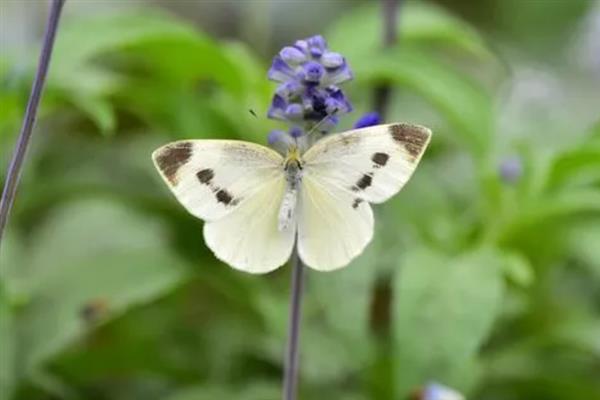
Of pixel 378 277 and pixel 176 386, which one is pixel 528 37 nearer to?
pixel 378 277

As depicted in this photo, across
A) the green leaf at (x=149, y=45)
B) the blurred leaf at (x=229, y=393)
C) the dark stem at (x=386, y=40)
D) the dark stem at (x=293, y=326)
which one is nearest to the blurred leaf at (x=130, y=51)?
the green leaf at (x=149, y=45)

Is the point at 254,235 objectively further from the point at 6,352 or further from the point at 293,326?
the point at 6,352

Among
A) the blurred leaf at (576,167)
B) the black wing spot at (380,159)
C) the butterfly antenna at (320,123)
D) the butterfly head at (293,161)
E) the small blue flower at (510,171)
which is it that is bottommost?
the black wing spot at (380,159)

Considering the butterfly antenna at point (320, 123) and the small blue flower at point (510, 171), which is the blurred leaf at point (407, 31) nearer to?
the small blue flower at point (510, 171)

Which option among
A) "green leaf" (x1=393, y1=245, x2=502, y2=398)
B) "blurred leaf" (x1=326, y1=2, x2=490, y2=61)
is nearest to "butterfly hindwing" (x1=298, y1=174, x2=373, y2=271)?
"green leaf" (x1=393, y1=245, x2=502, y2=398)

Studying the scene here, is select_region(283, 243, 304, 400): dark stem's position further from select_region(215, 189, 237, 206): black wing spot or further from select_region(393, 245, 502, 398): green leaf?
select_region(393, 245, 502, 398): green leaf

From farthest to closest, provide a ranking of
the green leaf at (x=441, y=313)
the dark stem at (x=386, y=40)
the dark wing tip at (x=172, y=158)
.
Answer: the dark stem at (x=386, y=40), the green leaf at (x=441, y=313), the dark wing tip at (x=172, y=158)

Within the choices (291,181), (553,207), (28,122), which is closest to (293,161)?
(291,181)
